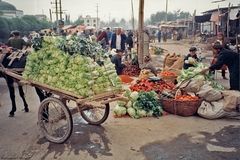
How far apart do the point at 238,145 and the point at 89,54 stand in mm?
2970

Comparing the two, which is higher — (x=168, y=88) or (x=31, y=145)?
(x=168, y=88)

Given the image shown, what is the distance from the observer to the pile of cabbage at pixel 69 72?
17.6 feet

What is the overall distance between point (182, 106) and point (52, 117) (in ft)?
9.41

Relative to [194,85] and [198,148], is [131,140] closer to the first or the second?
[198,148]

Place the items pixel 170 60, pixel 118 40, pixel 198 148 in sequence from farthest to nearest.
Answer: pixel 118 40, pixel 170 60, pixel 198 148

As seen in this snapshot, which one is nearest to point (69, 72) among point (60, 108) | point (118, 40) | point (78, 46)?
point (78, 46)

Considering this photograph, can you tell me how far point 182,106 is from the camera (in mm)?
7184

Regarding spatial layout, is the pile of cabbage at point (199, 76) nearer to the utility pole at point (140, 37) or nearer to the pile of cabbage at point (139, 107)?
the pile of cabbage at point (139, 107)

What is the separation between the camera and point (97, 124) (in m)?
6.63

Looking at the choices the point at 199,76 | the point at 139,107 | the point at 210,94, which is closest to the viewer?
the point at 210,94

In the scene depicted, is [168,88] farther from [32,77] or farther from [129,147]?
[32,77]

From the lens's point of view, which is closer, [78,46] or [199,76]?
[78,46]

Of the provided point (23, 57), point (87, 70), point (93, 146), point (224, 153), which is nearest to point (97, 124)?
point (93, 146)

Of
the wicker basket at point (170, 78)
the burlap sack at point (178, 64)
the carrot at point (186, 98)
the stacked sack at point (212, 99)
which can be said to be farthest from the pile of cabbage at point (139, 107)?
the burlap sack at point (178, 64)
